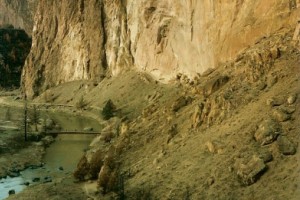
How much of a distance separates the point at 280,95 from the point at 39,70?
93.3m

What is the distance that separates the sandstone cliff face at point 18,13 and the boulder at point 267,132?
156845 mm

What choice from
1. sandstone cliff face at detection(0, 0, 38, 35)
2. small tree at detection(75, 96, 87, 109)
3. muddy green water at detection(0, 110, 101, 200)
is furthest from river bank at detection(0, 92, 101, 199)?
sandstone cliff face at detection(0, 0, 38, 35)

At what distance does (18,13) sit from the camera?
187 meters

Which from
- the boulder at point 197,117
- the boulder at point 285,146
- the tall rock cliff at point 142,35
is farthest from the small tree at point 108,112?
the boulder at point 285,146

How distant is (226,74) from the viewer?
125 feet

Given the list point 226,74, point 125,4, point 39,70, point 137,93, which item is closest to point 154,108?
point 226,74

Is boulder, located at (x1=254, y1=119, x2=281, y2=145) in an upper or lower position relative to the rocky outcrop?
lower

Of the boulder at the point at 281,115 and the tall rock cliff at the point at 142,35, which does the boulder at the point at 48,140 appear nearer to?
the tall rock cliff at the point at 142,35

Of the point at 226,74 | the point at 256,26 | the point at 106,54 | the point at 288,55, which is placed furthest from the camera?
the point at 106,54

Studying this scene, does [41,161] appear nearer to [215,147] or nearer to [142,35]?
[215,147]

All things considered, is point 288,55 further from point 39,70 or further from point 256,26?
point 39,70

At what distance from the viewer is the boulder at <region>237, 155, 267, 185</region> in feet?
80.0

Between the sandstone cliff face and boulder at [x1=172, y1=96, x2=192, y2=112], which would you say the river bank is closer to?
boulder at [x1=172, y1=96, x2=192, y2=112]

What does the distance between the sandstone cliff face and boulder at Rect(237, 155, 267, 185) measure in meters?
159
